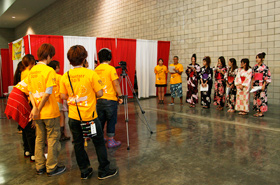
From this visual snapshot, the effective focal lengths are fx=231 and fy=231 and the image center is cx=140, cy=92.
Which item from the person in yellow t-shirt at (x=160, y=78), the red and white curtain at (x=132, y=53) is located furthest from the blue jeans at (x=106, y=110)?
the red and white curtain at (x=132, y=53)

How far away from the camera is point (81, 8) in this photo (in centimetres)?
1357

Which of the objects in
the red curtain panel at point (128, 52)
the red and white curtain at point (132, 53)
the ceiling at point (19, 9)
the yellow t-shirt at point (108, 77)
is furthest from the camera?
the ceiling at point (19, 9)

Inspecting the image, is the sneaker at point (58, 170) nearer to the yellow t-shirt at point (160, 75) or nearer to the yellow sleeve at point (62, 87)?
the yellow sleeve at point (62, 87)

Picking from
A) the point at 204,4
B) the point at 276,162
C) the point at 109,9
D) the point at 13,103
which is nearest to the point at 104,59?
the point at 13,103

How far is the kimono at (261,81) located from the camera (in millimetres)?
4816

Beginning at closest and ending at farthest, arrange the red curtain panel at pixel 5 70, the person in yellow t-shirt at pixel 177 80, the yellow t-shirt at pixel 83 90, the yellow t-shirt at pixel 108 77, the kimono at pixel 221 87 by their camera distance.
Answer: the yellow t-shirt at pixel 83 90
the yellow t-shirt at pixel 108 77
the kimono at pixel 221 87
the person in yellow t-shirt at pixel 177 80
the red curtain panel at pixel 5 70

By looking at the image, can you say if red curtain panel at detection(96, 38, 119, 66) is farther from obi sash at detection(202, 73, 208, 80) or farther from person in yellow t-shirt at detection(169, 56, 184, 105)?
obi sash at detection(202, 73, 208, 80)

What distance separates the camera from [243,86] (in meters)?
5.09

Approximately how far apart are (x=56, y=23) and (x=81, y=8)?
135 inches

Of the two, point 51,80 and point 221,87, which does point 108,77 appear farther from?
point 221,87

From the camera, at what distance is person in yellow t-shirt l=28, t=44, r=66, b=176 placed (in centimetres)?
231

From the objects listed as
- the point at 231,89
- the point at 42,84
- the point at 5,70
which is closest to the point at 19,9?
the point at 5,70

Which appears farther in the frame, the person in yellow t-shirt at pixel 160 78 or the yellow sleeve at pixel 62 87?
the person in yellow t-shirt at pixel 160 78

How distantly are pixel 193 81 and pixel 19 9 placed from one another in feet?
49.3
